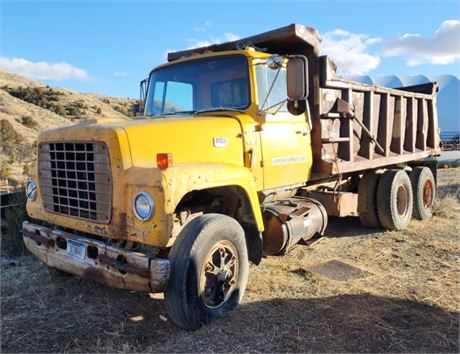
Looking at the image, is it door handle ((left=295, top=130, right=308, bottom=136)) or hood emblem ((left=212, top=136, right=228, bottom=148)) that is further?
door handle ((left=295, top=130, right=308, bottom=136))

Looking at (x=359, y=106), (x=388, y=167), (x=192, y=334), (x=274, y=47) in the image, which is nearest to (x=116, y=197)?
(x=192, y=334)

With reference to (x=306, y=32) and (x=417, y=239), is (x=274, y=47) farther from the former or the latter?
(x=417, y=239)

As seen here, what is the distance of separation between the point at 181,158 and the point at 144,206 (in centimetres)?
75

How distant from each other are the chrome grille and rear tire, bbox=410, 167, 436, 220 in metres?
6.72

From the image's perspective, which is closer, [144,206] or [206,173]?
[144,206]

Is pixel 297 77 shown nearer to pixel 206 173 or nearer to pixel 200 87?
pixel 200 87

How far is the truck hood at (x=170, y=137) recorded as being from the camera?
12.2 feet

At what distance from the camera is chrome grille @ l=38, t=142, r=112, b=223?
371 centimetres

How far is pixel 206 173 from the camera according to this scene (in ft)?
12.6

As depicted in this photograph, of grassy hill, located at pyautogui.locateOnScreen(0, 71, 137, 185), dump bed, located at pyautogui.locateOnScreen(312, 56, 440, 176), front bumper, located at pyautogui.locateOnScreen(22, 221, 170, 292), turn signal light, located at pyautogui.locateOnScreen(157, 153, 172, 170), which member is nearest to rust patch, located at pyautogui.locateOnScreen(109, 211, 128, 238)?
front bumper, located at pyautogui.locateOnScreen(22, 221, 170, 292)

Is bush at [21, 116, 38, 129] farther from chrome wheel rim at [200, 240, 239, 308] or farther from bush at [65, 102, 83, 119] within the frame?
chrome wheel rim at [200, 240, 239, 308]

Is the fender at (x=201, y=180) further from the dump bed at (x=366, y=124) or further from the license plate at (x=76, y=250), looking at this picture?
the dump bed at (x=366, y=124)

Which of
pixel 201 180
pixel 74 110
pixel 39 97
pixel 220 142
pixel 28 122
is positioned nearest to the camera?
pixel 201 180

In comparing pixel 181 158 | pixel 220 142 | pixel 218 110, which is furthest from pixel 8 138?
pixel 181 158
